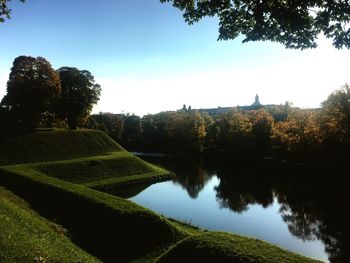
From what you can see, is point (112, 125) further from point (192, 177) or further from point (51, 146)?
point (192, 177)

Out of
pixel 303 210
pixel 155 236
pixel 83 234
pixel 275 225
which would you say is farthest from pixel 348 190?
pixel 83 234

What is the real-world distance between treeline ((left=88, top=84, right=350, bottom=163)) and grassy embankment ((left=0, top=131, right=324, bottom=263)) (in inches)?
1166

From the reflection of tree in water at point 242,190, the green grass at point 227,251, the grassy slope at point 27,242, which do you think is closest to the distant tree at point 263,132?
the reflection of tree in water at point 242,190

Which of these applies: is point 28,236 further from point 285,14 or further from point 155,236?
point 285,14

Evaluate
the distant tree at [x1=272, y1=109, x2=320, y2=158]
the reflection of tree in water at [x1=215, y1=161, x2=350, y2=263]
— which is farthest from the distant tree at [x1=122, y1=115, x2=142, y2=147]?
the reflection of tree in water at [x1=215, y1=161, x2=350, y2=263]

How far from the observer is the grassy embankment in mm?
16516

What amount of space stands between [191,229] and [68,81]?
56.4 metres

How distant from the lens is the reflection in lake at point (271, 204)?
30.3 m

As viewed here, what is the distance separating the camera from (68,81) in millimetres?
75812

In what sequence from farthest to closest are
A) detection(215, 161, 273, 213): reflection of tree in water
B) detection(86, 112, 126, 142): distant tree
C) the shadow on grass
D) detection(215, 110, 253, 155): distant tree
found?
detection(86, 112, 126, 142): distant tree → detection(215, 110, 253, 155): distant tree → detection(215, 161, 273, 213): reflection of tree in water → the shadow on grass

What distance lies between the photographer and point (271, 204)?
43.0m

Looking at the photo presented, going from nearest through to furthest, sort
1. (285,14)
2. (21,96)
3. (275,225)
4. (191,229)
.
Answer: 1. (285,14)
2. (191,229)
3. (275,225)
4. (21,96)

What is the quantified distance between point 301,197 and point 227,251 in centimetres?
3381

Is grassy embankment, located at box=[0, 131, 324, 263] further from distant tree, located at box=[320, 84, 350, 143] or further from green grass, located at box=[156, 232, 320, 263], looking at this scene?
distant tree, located at box=[320, 84, 350, 143]
